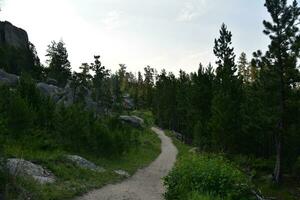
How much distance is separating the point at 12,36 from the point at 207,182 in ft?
272

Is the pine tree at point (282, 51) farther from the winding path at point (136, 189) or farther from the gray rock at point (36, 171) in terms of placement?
the gray rock at point (36, 171)

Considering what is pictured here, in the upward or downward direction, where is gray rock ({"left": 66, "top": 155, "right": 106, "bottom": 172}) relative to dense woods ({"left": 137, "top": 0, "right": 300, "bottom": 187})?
downward

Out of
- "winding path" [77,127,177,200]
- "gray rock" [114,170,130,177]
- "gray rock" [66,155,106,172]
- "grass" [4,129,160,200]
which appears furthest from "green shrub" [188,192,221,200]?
"gray rock" [114,170,130,177]

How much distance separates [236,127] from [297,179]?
21.1 ft

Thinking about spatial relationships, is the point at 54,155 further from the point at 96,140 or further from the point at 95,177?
the point at 96,140

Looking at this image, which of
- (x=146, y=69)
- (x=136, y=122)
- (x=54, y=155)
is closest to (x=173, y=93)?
(x=136, y=122)

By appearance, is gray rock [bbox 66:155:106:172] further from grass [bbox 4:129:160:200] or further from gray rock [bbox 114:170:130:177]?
gray rock [bbox 114:170:130:177]

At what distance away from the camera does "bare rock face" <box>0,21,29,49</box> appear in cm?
8481

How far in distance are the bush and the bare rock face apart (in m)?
77.3

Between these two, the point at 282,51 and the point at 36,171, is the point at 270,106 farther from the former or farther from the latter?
the point at 36,171

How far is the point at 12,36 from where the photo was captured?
86938 millimetres

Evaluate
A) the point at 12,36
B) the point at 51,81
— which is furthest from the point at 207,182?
the point at 12,36

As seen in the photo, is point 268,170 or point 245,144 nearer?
point 268,170

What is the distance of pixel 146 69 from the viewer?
158375 mm
